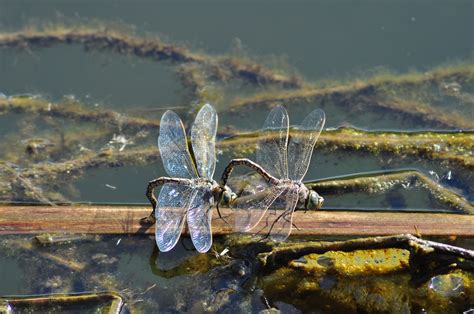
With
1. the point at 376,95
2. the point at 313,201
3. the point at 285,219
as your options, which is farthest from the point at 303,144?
the point at 376,95

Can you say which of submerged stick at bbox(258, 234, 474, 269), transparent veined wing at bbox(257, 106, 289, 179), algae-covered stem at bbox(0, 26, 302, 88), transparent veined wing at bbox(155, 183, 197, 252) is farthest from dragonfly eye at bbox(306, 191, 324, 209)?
algae-covered stem at bbox(0, 26, 302, 88)

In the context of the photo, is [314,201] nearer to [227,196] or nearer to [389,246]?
[227,196]

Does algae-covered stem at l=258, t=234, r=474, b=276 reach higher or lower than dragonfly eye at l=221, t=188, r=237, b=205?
higher

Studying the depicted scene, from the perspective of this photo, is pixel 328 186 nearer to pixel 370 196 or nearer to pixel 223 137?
pixel 370 196

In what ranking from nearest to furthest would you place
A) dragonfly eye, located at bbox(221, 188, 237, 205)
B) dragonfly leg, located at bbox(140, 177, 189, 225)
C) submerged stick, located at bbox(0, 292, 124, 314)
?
submerged stick, located at bbox(0, 292, 124, 314) → dragonfly leg, located at bbox(140, 177, 189, 225) → dragonfly eye, located at bbox(221, 188, 237, 205)

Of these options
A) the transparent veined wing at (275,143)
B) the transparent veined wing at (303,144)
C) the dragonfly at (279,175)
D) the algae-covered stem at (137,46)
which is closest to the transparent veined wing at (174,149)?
the dragonfly at (279,175)

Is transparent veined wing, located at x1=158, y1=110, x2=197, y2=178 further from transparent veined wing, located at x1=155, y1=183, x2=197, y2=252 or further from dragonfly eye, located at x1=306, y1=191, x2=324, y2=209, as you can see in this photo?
dragonfly eye, located at x1=306, y1=191, x2=324, y2=209

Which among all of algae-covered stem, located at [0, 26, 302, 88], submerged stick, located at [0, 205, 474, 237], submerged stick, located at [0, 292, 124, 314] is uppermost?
algae-covered stem, located at [0, 26, 302, 88]
